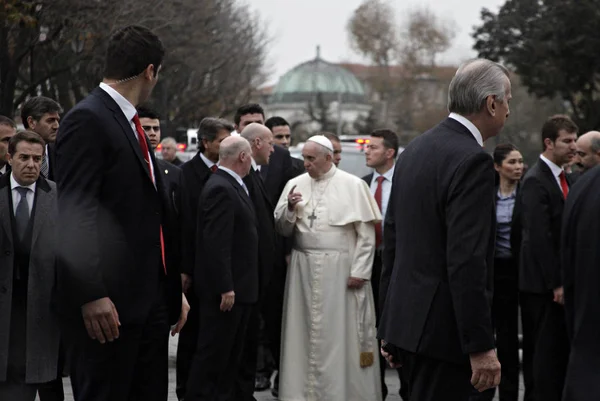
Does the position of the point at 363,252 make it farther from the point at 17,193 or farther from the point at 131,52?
the point at 131,52

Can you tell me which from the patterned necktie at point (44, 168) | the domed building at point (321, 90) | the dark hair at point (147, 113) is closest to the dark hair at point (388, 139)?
the dark hair at point (147, 113)

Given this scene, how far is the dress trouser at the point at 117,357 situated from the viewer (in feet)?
17.0

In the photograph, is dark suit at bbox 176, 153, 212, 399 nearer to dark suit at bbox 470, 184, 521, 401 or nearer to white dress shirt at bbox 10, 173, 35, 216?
white dress shirt at bbox 10, 173, 35, 216

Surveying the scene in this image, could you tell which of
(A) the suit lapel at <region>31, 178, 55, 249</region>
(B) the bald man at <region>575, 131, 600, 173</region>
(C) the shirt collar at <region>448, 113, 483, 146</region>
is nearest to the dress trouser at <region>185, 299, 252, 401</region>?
(A) the suit lapel at <region>31, 178, 55, 249</region>

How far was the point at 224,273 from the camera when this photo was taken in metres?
8.61

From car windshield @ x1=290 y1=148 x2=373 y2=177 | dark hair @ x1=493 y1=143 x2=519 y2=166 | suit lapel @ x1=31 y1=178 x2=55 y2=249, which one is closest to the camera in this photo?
suit lapel @ x1=31 y1=178 x2=55 y2=249

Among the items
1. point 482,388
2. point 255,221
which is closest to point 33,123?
point 255,221

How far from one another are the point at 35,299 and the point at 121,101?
235cm

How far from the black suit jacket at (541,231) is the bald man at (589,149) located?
0.61 meters

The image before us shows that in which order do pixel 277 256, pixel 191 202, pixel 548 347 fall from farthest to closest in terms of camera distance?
pixel 277 256, pixel 191 202, pixel 548 347

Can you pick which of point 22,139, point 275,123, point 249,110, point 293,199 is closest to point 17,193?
point 22,139

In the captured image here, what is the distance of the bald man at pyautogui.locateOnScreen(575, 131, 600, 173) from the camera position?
9.48 metres

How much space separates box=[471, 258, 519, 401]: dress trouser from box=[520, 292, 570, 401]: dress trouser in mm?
641

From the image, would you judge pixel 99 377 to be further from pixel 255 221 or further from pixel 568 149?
pixel 568 149
